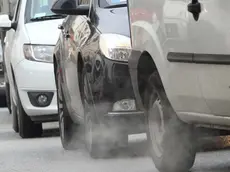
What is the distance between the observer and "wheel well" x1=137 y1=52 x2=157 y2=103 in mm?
5945

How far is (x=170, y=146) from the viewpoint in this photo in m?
5.80

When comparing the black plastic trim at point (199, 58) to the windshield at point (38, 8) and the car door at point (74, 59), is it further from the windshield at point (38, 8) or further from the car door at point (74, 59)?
the windshield at point (38, 8)

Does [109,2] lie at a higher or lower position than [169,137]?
higher

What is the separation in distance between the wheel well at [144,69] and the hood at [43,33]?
378 centimetres

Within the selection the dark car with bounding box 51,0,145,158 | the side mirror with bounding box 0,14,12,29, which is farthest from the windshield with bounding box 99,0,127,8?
the side mirror with bounding box 0,14,12,29

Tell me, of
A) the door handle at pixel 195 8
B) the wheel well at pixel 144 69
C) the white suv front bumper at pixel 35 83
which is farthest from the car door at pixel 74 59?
the door handle at pixel 195 8

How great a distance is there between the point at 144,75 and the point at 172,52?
0.95 meters

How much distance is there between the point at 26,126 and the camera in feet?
33.4

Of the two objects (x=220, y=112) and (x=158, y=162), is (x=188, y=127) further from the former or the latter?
(x=220, y=112)

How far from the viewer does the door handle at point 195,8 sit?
4.79 meters

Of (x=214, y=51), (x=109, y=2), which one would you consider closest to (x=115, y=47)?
(x=109, y=2)

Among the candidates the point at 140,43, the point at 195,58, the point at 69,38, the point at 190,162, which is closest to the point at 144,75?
the point at 140,43

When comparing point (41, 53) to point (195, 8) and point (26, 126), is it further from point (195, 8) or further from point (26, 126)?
point (195, 8)

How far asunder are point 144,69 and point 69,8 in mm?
1683
